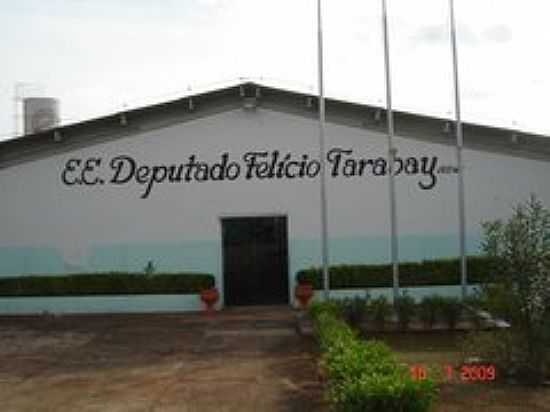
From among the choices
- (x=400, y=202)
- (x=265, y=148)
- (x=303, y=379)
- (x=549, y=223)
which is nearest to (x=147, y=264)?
(x=265, y=148)

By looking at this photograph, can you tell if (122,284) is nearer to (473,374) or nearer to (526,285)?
(473,374)

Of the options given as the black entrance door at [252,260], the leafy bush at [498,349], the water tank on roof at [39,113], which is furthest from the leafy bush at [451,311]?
the water tank on roof at [39,113]

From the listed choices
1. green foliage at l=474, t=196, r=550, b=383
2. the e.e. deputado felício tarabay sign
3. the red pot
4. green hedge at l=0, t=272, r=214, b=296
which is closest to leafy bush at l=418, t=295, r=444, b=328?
the red pot

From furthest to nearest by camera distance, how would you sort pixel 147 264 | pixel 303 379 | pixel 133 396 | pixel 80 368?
1. pixel 147 264
2. pixel 80 368
3. pixel 303 379
4. pixel 133 396

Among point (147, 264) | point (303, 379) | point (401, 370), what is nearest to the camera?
point (401, 370)

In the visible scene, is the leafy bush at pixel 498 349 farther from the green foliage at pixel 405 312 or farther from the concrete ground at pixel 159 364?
the green foliage at pixel 405 312

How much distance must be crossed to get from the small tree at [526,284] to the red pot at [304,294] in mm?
10882

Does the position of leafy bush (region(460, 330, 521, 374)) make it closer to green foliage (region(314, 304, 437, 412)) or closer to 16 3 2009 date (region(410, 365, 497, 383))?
16 3 2009 date (region(410, 365, 497, 383))

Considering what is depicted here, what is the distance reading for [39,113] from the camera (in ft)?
94.9

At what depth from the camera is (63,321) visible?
23031 mm

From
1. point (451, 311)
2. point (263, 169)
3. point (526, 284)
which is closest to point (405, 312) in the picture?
point (451, 311)

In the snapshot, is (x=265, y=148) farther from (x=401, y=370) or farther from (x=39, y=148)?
(x=401, y=370)

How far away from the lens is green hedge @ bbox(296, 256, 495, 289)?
2427 cm

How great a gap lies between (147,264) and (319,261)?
190 inches
